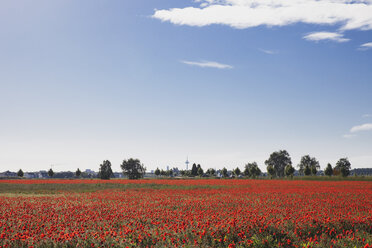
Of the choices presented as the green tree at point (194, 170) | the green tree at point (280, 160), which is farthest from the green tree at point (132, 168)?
the green tree at point (280, 160)

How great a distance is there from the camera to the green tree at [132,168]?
342ft

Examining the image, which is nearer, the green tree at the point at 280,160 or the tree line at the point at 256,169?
the tree line at the point at 256,169

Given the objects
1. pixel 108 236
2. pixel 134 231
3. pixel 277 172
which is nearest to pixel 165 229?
pixel 134 231

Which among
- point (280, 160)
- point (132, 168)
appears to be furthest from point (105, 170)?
point (280, 160)

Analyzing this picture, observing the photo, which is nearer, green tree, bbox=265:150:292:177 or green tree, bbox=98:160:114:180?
green tree, bbox=98:160:114:180

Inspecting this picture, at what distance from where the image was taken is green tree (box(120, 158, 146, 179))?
104 meters

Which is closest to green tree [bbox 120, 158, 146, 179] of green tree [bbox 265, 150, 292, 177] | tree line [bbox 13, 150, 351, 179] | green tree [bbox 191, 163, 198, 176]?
tree line [bbox 13, 150, 351, 179]

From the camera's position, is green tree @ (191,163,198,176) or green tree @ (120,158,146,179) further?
green tree @ (191,163,198,176)

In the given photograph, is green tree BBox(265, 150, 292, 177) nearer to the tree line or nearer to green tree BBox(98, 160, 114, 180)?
the tree line

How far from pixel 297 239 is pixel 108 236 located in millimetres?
6070

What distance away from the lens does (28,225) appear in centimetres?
1240

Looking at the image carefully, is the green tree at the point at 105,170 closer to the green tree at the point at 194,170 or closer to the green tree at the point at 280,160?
the green tree at the point at 194,170

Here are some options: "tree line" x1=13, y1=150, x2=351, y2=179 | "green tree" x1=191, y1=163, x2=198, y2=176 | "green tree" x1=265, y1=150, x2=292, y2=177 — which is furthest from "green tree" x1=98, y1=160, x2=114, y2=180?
"green tree" x1=265, y1=150, x2=292, y2=177

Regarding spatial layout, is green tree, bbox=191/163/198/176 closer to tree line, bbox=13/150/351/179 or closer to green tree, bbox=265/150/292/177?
tree line, bbox=13/150/351/179
